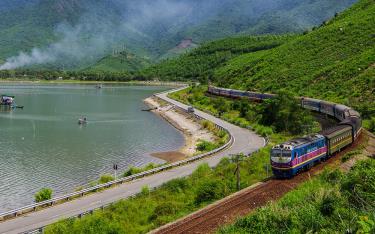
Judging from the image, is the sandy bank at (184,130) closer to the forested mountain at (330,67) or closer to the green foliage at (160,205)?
the forested mountain at (330,67)

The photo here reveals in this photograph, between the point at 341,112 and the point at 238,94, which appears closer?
the point at 341,112

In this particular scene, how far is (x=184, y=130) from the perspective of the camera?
89812 mm

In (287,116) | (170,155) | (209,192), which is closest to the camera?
(209,192)

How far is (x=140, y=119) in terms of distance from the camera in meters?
110

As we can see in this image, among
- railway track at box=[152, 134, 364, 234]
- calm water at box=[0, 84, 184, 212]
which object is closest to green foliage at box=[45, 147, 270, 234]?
railway track at box=[152, 134, 364, 234]

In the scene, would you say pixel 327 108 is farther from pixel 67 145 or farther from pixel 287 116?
pixel 67 145

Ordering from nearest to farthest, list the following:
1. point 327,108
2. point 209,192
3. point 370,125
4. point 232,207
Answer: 1. point 232,207
2. point 209,192
3. point 370,125
4. point 327,108

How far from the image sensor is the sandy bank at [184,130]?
63.1m

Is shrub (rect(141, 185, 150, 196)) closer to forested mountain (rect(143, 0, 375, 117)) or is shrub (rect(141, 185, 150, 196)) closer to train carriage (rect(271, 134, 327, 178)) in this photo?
train carriage (rect(271, 134, 327, 178))

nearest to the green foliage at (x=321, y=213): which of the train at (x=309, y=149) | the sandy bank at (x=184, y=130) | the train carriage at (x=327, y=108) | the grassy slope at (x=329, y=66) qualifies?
the train at (x=309, y=149)

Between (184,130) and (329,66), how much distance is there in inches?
1462

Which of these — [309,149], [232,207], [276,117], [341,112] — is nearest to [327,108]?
[276,117]

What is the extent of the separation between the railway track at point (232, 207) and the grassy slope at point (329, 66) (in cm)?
4677

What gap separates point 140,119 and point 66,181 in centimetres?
6257
